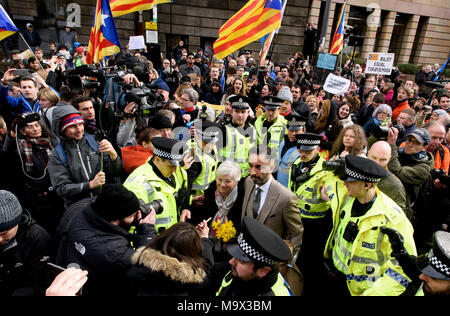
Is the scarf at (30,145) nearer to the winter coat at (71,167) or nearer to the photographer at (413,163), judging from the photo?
the winter coat at (71,167)

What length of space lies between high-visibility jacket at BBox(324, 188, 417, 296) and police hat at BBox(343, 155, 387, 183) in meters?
0.21

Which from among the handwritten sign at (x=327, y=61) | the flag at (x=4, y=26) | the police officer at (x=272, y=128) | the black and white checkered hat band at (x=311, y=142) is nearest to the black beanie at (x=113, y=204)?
the black and white checkered hat band at (x=311, y=142)

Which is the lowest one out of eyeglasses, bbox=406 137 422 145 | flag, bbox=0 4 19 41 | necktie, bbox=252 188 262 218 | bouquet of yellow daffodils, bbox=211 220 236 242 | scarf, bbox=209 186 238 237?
bouquet of yellow daffodils, bbox=211 220 236 242

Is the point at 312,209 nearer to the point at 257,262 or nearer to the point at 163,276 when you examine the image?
the point at 257,262

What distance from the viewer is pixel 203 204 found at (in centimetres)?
368

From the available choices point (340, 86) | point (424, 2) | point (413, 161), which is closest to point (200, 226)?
point (413, 161)

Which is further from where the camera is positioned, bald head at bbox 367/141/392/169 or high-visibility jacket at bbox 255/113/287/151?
high-visibility jacket at bbox 255/113/287/151

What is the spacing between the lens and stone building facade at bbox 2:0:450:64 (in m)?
16.6

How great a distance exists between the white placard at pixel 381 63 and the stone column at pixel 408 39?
1924 cm

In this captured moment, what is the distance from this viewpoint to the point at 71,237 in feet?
6.71

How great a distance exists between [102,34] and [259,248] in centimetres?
473

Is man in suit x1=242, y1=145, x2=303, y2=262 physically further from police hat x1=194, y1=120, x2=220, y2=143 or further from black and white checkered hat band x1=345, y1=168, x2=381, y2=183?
police hat x1=194, y1=120, x2=220, y2=143

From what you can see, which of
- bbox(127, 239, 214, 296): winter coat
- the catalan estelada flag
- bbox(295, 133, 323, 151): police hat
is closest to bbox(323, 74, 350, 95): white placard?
the catalan estelada flag

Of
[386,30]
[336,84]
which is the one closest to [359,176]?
[336,84]
